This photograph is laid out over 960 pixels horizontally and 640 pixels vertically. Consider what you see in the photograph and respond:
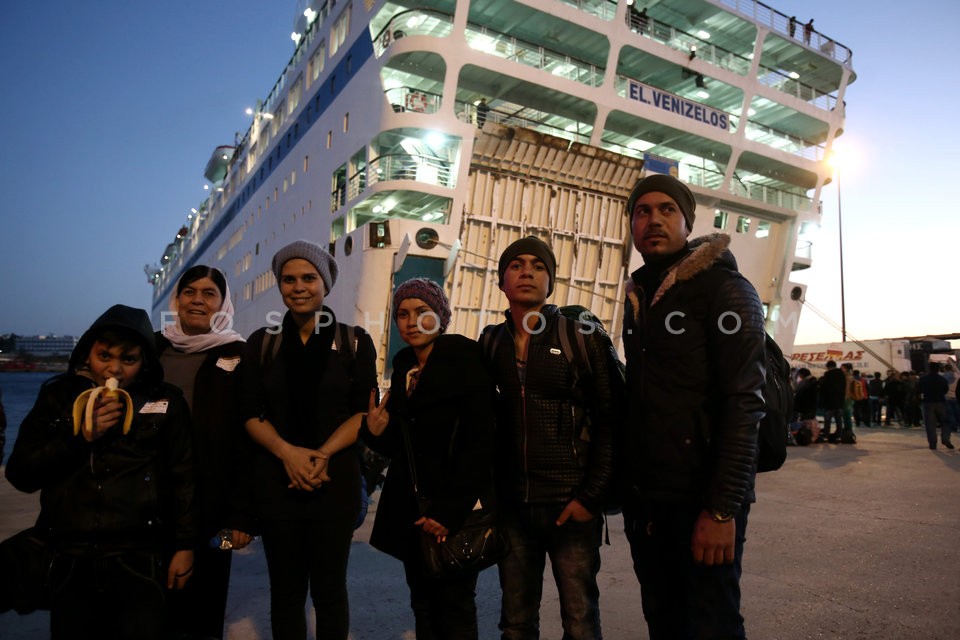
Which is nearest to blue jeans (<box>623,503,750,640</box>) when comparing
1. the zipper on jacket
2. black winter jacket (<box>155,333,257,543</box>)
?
the zipper on jacket

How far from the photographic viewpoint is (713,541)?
1.72 meters

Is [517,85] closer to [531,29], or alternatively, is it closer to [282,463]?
[531,29]

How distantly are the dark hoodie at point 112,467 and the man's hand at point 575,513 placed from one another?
141cm

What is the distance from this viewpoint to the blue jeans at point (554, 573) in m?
2.05

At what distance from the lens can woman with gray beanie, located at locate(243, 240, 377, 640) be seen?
7.16 feet

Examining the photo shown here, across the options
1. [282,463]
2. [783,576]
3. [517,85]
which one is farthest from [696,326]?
[517,85]

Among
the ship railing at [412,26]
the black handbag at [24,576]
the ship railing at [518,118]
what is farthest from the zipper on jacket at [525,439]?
the ship railing at [412,26]

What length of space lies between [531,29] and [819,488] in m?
12.6

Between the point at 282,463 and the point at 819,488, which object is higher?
the point at 282,463

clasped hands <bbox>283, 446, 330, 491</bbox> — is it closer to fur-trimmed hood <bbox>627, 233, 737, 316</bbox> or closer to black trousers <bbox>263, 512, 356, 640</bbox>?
black trousers <bbox>263, 512, 356, 640</bbox>

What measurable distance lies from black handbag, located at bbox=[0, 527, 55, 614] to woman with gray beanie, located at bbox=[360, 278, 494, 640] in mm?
1092

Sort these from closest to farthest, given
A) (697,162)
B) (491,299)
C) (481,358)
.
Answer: (481,358) < (491,299) < (697,162)

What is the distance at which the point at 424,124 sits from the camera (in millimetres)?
11836

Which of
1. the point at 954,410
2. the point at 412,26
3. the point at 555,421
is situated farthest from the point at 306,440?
the point at 412,26
